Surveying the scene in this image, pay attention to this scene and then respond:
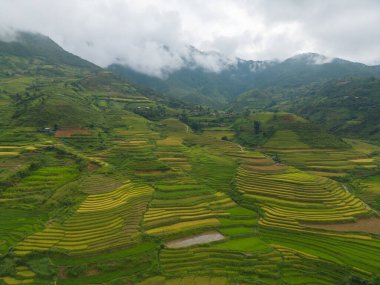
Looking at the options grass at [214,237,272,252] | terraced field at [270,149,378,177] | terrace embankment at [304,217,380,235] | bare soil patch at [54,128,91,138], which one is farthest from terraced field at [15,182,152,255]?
terraced field at [270,149,378,177]

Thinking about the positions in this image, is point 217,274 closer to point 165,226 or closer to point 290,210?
point 165,226

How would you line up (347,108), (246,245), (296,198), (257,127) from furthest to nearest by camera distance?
(347,108), (257,127), (296,198), (246,245)

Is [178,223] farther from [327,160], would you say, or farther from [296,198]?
[327,160]

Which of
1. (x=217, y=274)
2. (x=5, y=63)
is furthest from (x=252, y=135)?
(x=5, y=63)

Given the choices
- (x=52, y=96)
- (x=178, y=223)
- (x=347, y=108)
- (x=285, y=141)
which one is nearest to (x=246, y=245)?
(x=178, y=223)

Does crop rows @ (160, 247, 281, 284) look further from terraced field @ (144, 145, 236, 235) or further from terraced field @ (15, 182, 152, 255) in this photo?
terraced field @ (15, 182, 152, 255)

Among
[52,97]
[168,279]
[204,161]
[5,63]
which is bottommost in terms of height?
[168,279]

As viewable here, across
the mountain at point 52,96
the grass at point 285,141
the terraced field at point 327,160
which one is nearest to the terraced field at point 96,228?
the terraced field at point 327,160

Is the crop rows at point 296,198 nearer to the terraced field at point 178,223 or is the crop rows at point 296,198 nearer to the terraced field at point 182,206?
the terraced field at point 178,223
